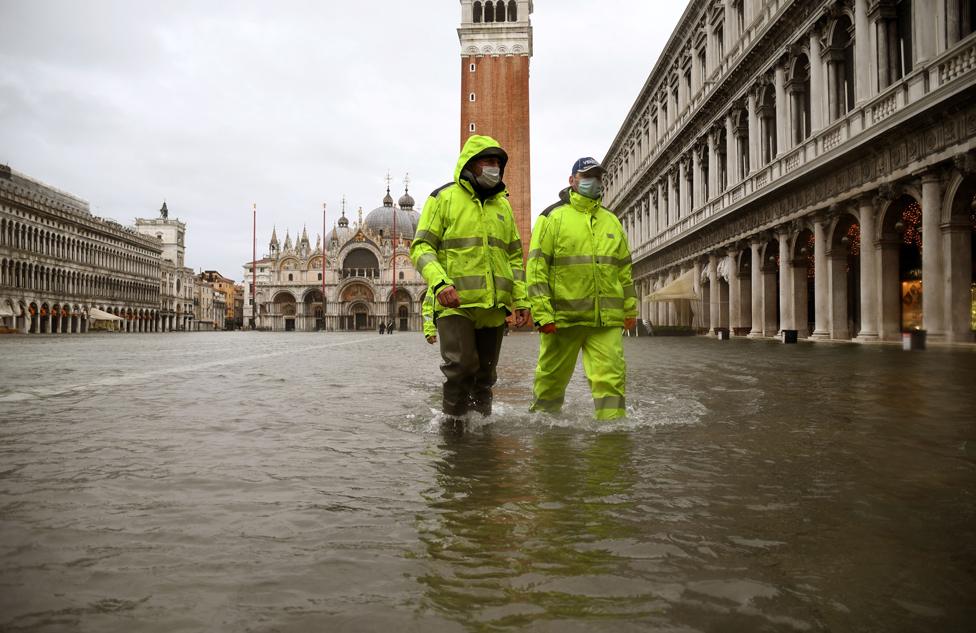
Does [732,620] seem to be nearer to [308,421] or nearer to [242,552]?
[242,552]

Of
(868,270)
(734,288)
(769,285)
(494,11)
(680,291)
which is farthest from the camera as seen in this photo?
(494,11)

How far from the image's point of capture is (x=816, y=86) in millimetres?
19375

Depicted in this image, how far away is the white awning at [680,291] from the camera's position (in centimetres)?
2909

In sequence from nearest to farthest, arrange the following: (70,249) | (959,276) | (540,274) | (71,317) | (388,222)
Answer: (540,274), (959,276), (71,317), (70,249), (388,222)

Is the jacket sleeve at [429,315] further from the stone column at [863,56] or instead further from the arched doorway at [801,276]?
the arched doorway at [801,276]

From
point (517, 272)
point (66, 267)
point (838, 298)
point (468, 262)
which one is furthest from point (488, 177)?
point (66, 267)

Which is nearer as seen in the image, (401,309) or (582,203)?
(582,203)

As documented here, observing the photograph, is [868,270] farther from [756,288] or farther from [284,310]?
[284,310]

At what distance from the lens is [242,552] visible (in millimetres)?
2164

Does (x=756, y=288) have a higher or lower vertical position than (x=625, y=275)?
higher

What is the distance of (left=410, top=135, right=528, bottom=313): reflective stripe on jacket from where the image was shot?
4605 mm

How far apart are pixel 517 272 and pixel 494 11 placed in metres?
61.8

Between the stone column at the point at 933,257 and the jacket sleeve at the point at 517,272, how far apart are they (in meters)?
12.9

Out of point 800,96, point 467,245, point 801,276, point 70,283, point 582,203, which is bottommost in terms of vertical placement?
point 467,245
